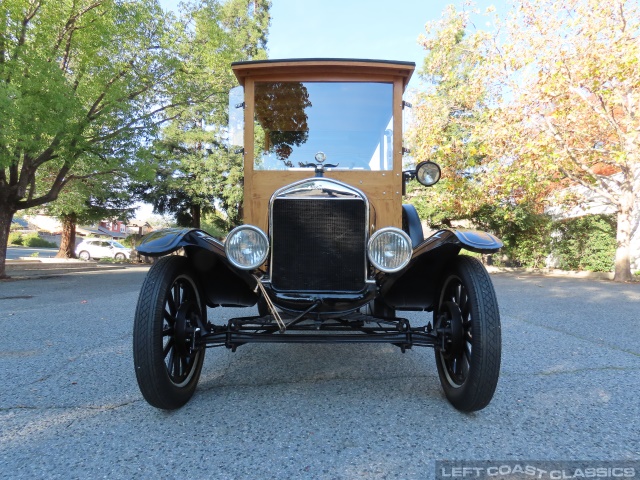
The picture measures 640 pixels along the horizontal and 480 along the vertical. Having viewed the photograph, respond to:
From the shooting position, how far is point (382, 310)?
116 inches

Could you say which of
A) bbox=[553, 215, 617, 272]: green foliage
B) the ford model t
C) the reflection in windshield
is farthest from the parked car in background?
the ford model t

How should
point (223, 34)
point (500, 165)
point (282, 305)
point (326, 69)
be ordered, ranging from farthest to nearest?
1. point (223, 34)
2. point (500, 165)
3. point (326, 69)
4. point (282, 305)

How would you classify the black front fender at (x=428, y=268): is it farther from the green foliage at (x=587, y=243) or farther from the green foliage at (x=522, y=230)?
the green foliage at (x=587, y=243)

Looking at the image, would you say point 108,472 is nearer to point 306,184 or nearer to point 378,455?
point 378,455

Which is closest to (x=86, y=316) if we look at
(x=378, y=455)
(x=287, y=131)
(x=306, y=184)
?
(x=287, y=131)

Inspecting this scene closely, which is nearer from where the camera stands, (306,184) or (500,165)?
(306,184)

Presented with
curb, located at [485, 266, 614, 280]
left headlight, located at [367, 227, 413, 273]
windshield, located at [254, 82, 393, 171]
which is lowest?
curb, located at [485, 266, 614, 280]

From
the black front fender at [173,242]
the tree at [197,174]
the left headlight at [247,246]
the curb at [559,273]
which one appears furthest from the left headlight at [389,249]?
the tree at [197,174]

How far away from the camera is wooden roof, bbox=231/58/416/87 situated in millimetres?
3268

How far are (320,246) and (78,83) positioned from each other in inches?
419

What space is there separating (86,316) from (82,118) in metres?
6.12

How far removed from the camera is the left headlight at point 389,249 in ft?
7.95

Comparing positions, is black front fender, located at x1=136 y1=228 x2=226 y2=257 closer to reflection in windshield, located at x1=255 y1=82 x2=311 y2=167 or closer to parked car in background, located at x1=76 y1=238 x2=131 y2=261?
reflection in windshield, located at x1=255 y1=82 x2=311 y2=167

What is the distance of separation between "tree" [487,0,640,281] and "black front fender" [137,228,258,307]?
9.25m
